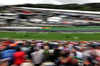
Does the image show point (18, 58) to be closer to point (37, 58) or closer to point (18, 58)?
point (18, 58)

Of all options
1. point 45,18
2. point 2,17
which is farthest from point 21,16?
point 45,18

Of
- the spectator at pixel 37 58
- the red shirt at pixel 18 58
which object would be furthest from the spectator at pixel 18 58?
the spectator at pixel 37 58

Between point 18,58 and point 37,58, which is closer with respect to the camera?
point 18,58

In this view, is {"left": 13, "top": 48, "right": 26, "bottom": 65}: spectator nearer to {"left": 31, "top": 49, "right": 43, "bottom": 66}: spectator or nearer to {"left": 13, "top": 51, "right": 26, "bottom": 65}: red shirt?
{"left": 13, "top": 51, "right": 26, "bottom": 65}: red shirt

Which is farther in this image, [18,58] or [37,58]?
[37,58]

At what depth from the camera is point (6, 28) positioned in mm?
28156

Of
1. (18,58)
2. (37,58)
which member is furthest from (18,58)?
(37,58)

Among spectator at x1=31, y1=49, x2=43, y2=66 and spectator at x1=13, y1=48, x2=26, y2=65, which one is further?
spectator at x1=31, y1=49, x2=43, y2=66

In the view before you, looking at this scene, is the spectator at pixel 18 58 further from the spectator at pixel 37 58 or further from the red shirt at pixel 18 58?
the spectator at pixel 37 58

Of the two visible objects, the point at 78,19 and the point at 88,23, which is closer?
the point at 88,23

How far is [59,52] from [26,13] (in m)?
36.0

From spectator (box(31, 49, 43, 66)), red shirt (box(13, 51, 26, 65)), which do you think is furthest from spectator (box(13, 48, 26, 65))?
spectator (box(31, 49, 43, 66))

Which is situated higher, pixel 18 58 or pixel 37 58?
pixel 18 58

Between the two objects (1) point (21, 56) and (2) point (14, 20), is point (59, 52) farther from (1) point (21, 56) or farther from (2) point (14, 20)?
(2) point (14, 20)
